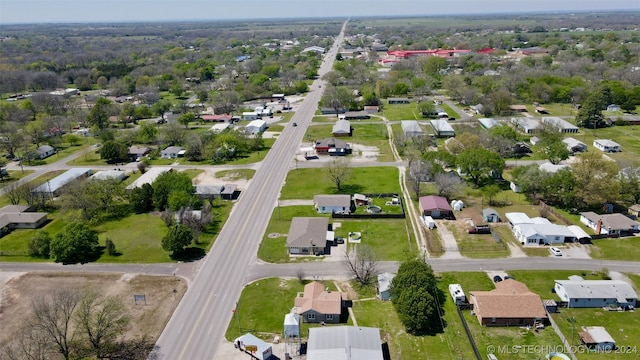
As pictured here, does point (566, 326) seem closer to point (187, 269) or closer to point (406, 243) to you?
point (406, 243)

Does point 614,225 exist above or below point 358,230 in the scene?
above

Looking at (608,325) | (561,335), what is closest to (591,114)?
(608,325)

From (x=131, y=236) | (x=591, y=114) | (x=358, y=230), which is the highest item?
(x=591, y=114)

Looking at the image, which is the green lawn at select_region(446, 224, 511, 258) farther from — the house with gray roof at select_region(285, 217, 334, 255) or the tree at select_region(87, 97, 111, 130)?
the tree at select_region(87, 97, 111, 130)

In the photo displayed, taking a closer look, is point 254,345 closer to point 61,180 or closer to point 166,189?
point 166,189

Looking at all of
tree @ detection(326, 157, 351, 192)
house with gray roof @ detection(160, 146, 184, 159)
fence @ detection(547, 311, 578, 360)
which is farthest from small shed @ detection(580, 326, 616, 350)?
house with gray roof @ detection(160, 146, 184, 159)

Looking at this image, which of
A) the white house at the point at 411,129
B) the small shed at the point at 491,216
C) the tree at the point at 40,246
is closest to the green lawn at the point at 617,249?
the small shed at the point at 491,216
